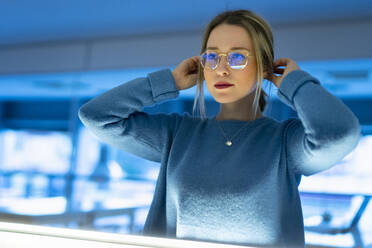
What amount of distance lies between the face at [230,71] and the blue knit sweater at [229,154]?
7 centimetres

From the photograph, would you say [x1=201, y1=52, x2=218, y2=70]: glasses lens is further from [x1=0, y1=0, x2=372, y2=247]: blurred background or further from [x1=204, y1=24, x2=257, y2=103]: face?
[x1=0, y1=0, x2=372, y2=247]: blurred background

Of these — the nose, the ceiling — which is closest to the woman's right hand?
the nose

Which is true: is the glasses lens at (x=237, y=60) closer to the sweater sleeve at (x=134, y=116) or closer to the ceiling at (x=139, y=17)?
the sweater sleeve at (x=134, y=116)

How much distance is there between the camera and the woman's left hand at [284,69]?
0.73 metres

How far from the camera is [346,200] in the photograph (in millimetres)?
5371

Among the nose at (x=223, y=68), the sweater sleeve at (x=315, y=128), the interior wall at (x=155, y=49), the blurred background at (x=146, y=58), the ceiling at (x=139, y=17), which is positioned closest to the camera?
the sweater sleeve at (x=315, y=128)

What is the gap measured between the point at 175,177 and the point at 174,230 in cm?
10

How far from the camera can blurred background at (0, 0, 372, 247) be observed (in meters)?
3.06

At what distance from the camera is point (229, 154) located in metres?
0.72

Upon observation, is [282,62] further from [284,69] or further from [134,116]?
[134,116]

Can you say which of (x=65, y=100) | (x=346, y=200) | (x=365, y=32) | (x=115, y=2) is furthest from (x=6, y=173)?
(x=365, y=32)

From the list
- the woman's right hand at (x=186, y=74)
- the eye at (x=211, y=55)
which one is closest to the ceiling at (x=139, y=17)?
the woman's right hand at (x=186, y=74)

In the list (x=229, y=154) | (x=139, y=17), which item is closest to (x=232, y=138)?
(x=229, y=154)

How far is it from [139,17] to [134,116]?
3242 millimetres
